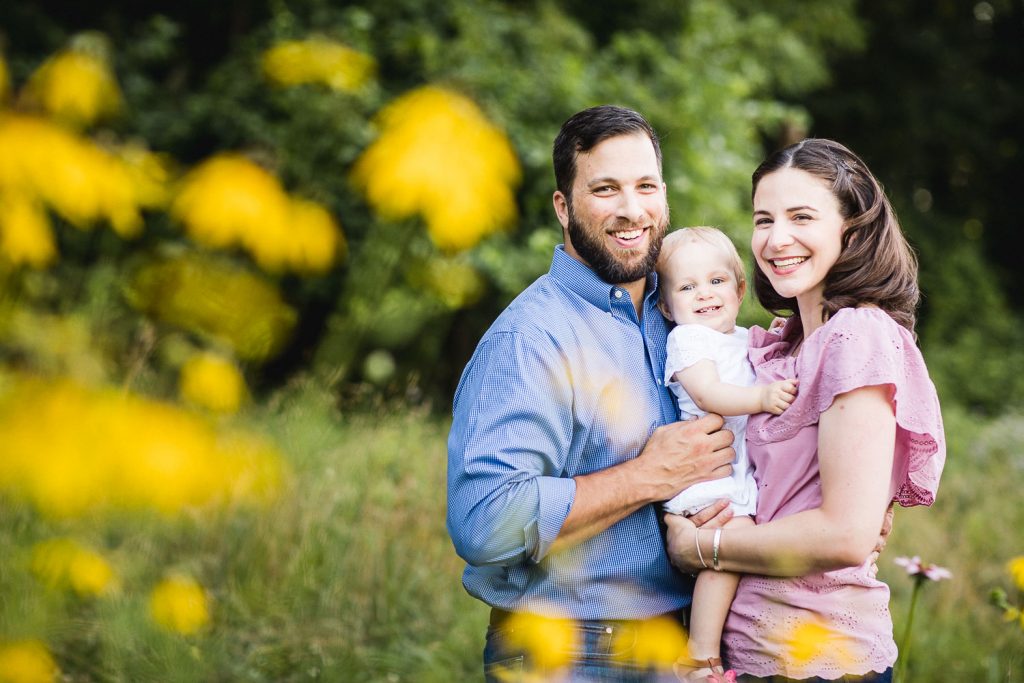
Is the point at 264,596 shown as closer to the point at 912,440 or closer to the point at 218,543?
the point at 218,543

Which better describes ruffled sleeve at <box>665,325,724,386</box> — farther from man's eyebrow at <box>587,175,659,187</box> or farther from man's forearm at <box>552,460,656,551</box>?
man's eyebrow at <box>587,175,659,187</box>

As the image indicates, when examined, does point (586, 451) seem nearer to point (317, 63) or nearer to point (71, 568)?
point (317, 63)

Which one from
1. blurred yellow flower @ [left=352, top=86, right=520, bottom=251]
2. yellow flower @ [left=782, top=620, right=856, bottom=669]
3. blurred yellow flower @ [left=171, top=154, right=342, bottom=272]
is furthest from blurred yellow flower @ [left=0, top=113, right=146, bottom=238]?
yellow flower @ [left=782, top=620, right=856, bottom=669]

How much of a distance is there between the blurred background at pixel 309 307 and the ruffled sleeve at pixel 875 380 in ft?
2.08

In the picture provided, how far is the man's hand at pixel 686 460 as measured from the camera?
2.08 m

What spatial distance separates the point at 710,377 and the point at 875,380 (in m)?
0.41

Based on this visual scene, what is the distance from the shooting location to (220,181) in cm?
157

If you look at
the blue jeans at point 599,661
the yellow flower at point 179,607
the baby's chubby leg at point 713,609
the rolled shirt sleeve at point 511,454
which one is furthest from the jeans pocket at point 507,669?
the yellow flower at point 179,607

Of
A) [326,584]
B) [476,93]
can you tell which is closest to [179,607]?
[326,584]

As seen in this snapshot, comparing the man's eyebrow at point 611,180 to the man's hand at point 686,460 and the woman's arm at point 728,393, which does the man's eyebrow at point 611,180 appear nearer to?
the woman's arm at point 728,393

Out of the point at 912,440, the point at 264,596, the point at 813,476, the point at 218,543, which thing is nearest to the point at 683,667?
the point at 813,476

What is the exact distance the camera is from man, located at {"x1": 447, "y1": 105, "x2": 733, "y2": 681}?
2016mm

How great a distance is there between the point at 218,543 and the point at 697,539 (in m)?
2.70

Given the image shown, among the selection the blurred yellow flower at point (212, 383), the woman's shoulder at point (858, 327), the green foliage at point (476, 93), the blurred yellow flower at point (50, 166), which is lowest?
the blurred yellow flower at point (212, 383)
